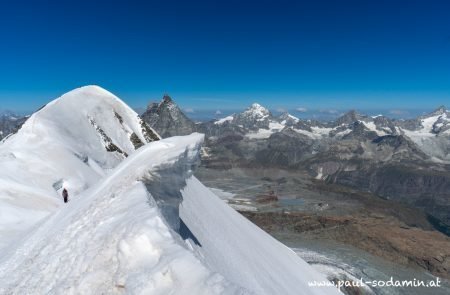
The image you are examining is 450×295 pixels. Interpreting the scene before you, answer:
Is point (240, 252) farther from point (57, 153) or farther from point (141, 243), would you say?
point (57, 153)

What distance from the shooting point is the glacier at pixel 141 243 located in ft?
35.7

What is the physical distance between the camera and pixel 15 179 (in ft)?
121

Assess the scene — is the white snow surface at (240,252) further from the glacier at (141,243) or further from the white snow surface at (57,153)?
the white snow surface at (57,153)

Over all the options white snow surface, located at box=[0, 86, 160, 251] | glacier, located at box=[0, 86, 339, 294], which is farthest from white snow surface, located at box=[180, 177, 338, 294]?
white snow surface, located at box=[0, 86, 160, 251]

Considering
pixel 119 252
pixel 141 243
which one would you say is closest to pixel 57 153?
pixel 119 252

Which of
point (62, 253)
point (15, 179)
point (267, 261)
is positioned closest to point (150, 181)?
point (62, 253)

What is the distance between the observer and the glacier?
10874mm

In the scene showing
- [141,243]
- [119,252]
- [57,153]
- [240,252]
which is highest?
[141,243]

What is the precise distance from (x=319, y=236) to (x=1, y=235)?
202 feet

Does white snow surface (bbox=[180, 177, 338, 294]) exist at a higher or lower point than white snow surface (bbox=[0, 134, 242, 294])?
lower

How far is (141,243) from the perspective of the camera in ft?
37.9

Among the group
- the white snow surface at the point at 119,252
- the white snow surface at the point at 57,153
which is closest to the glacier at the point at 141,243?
the white snow surface at the point at 119,252

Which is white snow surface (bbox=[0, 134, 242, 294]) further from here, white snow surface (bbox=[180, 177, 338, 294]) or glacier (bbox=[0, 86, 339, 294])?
white snow surface (bbox=[180, 177, 338, 294])

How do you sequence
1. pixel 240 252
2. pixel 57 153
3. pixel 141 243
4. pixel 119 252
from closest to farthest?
pixel 141 243 → pixel 119 252 → pixel 240 252 → pixel 57 153
